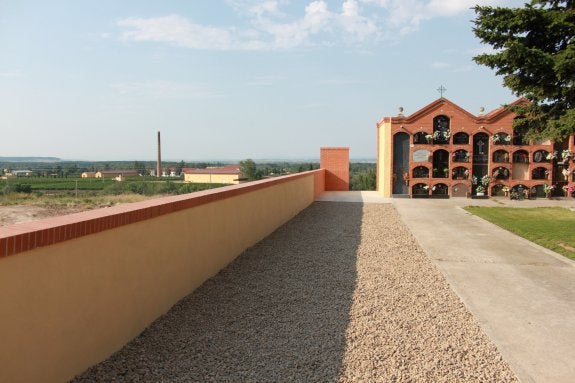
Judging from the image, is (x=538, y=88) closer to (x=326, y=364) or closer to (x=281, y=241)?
(x=281, y=241)

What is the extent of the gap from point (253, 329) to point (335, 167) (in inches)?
790

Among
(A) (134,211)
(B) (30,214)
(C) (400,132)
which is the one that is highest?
(C) (400,132)

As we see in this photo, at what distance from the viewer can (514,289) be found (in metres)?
6.12

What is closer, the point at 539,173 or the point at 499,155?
the point at 539,173

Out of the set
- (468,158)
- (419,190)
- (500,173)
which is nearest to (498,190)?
(500,173)

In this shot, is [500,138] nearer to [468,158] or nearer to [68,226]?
[468,158]

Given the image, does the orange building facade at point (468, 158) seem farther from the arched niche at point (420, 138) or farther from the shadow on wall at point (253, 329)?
the shadow on wall at point (253, 329)

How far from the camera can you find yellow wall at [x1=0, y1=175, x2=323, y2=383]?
2.90 meters

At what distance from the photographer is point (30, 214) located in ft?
103

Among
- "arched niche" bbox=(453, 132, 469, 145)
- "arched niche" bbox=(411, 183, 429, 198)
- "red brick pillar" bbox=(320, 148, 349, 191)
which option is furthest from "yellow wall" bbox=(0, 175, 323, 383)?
"red brick pillar" bbox=(320, 148, 349, 191)

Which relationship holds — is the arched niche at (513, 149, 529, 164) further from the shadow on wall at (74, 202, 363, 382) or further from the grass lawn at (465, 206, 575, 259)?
the shadow on wall at (74, 202, 363, 382)

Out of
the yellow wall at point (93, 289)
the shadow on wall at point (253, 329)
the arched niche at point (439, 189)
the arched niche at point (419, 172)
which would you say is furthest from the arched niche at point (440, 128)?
the yellow wall at point (93, 289)

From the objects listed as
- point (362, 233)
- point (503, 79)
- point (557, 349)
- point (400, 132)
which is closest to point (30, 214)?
point (400, 132)

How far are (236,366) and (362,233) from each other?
24.4 ft
